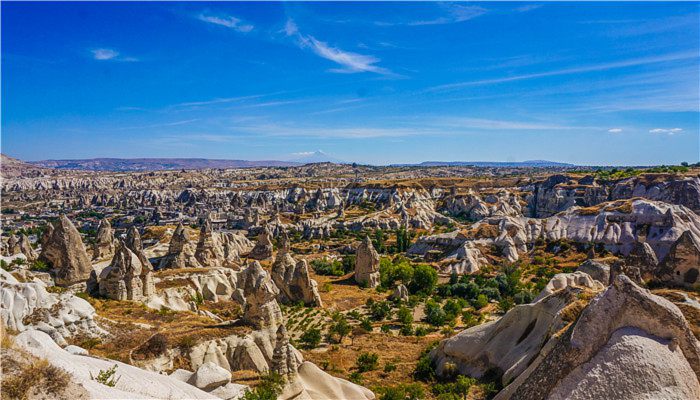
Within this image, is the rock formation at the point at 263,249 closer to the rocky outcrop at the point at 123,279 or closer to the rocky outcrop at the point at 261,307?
the rocky outcrop at the point at 123,279

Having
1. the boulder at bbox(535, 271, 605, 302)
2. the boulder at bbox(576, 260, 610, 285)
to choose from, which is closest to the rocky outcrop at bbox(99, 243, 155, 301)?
the boulder at bbox(535, 271, 605, 302)

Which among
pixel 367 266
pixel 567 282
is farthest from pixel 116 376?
pixel 367 266

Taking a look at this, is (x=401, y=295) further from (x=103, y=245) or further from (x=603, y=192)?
Answer: (x=603, y=192)

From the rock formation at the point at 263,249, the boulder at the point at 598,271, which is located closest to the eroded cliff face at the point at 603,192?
the boulder at the point at 598,271

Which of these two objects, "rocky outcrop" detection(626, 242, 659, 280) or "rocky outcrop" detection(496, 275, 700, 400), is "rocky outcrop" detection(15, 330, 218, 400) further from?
"rocky outcrop" detection(626, 242, 659, 280)

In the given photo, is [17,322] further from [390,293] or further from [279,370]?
[390,293]
